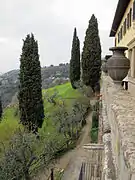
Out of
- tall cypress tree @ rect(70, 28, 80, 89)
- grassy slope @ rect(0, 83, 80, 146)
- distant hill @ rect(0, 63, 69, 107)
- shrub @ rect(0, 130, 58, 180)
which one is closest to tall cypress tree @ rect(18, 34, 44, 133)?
grassy slope @ rect(0, 83, 80, 146)

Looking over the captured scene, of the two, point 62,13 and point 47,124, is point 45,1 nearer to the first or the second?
point 62,13

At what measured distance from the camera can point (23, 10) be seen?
78.6ft

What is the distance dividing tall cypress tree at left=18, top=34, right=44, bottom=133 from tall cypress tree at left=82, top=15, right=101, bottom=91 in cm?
748

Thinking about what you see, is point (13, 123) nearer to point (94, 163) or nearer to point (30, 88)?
point (30, 88)

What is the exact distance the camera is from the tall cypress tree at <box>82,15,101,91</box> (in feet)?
84.8

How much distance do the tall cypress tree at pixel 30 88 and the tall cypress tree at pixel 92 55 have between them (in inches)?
294

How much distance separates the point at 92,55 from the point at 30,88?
931 centimetres

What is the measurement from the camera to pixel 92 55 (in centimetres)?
2603

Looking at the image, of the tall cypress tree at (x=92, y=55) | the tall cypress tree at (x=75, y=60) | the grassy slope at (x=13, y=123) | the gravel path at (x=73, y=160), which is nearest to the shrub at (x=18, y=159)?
the gravel path at (x=73, y=160)

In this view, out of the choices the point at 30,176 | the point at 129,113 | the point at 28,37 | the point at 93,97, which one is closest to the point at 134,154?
the point at 129,113

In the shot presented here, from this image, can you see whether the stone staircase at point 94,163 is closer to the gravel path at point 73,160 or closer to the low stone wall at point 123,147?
the gravel path at point 73,160

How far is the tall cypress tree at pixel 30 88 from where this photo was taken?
18206 mm

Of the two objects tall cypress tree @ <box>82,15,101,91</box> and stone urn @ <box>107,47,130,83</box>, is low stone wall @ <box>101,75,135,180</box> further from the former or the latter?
tall cypress tree @ <box>82,15,101,91</box>

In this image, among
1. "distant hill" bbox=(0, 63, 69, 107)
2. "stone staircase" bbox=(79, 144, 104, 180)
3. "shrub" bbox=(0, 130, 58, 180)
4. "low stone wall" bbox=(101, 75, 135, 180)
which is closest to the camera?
"low stone wall" bbox=(101, 75, 135, 180)
